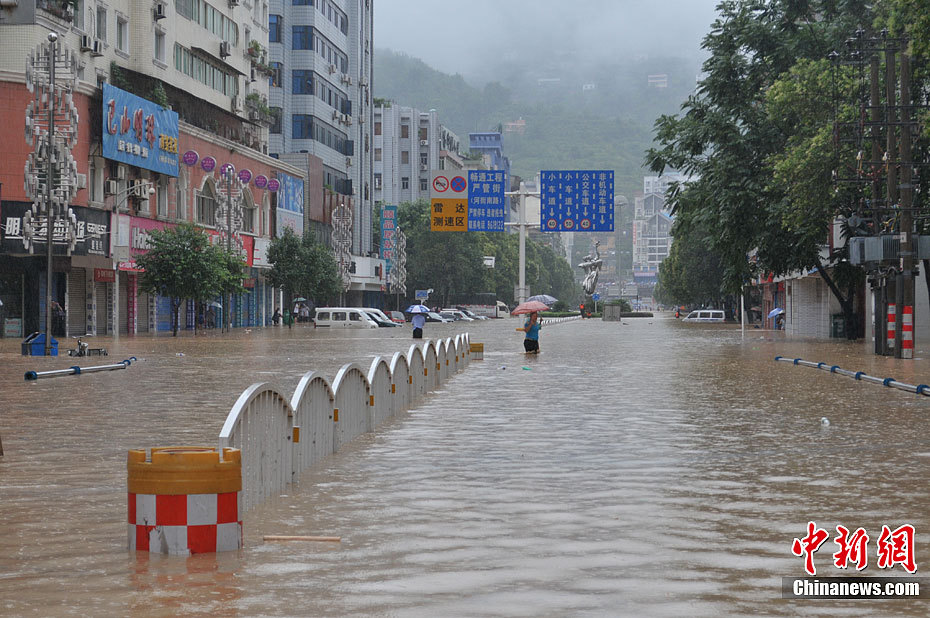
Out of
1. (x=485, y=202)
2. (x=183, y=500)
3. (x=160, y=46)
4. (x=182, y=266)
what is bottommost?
(x=183, y=500)

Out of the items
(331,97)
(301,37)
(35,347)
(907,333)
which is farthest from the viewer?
(331,97)

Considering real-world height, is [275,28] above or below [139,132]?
above

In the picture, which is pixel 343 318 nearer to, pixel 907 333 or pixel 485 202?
pixel 485 202

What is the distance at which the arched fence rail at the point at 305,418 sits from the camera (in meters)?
9.05

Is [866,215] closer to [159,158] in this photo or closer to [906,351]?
[906,351]

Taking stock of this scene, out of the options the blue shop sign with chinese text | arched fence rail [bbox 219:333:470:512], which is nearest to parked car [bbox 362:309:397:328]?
the blue shop sign with chinese text

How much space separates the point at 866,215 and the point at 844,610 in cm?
3613

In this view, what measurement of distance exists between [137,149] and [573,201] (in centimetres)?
1996

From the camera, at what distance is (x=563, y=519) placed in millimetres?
8734

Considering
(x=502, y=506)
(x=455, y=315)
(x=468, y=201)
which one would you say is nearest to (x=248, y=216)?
(x=468, y=201)

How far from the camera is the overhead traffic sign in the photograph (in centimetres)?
5769

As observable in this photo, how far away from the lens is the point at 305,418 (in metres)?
11.2

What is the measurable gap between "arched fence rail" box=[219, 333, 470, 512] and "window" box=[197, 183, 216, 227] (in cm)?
5102

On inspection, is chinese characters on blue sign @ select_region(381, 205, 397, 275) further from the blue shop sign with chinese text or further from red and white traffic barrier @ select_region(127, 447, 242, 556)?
red and white traffic barrier @ select_region(127, 447, 242, 556)
